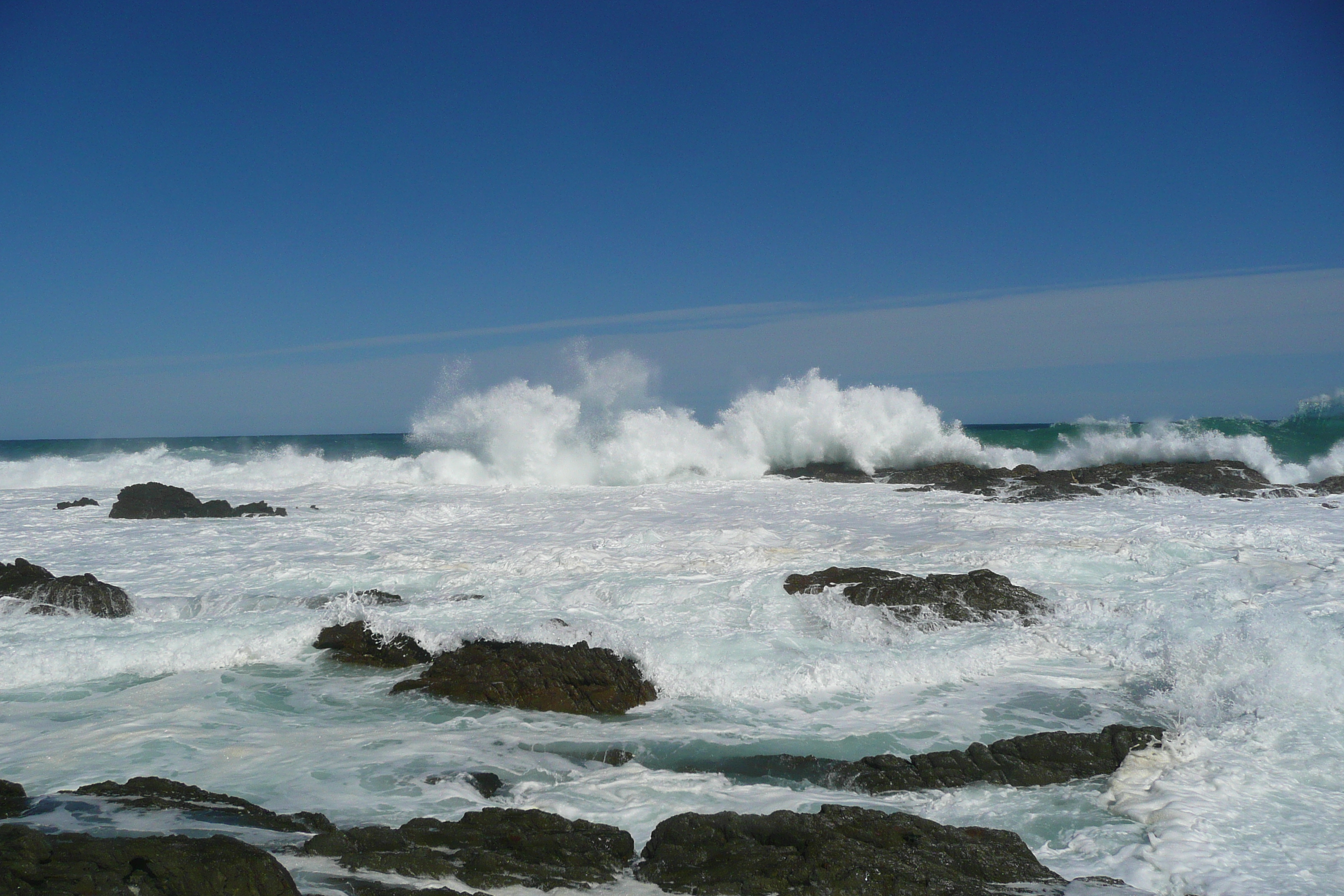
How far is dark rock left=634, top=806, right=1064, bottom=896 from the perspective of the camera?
333cm

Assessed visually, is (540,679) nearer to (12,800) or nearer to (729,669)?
(729,669)

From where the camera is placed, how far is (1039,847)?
402cm

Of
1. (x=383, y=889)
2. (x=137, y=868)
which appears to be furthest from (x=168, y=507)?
(x=383, y=889)

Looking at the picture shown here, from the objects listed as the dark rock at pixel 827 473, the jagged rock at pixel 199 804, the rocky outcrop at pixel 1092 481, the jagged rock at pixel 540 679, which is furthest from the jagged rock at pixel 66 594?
the dark rock at pixel 827 473

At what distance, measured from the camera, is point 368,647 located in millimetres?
7562

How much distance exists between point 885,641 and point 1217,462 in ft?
53.9

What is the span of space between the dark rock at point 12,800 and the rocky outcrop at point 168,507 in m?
13.3

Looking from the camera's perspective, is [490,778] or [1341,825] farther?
[490,778]

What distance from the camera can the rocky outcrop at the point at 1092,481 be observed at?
16750 millimetres

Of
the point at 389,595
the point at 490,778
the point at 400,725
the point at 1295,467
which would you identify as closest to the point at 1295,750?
the point at 490,778

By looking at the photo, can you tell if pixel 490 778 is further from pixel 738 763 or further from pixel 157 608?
pixel 157 608

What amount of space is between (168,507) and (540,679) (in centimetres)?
1358

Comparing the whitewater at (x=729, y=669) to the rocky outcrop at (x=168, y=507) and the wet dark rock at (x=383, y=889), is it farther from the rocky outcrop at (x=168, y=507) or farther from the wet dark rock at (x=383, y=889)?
the rocky outcrop at (x=168, y=507)

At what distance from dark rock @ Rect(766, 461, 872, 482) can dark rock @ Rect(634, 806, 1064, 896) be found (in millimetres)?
18849
